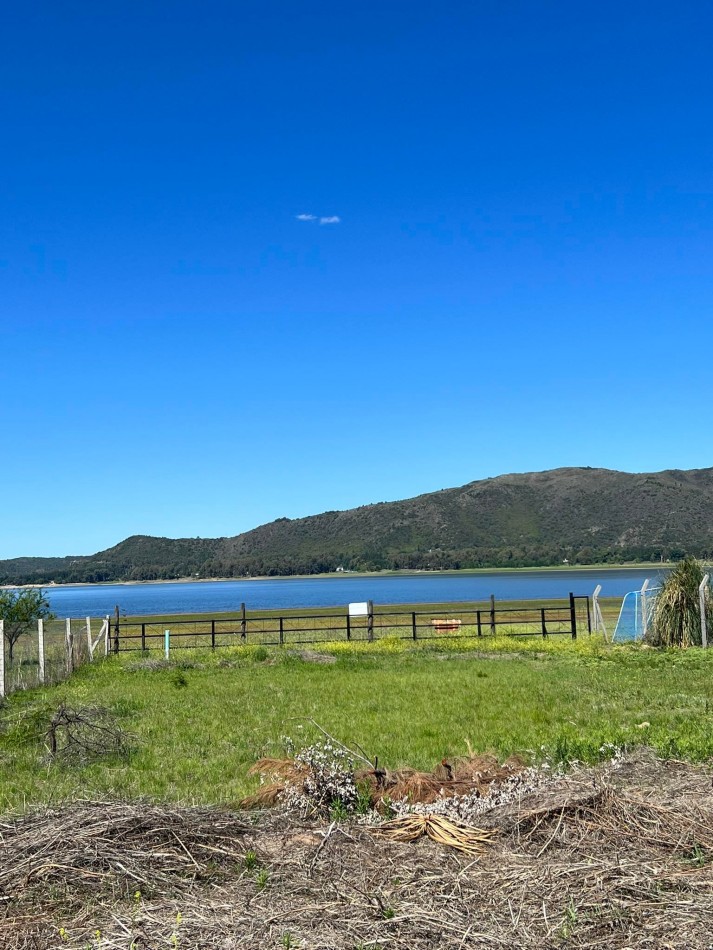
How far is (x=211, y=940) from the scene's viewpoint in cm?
466

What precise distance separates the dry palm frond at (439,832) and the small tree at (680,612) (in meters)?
21.3

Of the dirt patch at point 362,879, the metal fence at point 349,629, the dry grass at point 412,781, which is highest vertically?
the dirt patch at point 362,879

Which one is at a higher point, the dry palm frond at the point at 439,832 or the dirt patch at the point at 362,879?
the dirt patch at the point at 362,879

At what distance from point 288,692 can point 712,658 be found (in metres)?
11.7

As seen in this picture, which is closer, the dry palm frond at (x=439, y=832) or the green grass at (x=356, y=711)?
the dry palm frond at (x=439, y=832)

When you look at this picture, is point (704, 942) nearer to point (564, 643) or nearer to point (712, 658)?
point (712, 658)

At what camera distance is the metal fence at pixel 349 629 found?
32531mm

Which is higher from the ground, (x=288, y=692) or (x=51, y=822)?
(x=51, y=822)

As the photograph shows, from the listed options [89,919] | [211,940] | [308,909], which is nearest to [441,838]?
[308,909]

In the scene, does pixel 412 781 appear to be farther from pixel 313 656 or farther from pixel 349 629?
pixel 349 629

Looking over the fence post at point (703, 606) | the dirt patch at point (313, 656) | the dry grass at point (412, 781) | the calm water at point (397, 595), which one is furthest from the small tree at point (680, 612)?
the calm water at point (397, 595)

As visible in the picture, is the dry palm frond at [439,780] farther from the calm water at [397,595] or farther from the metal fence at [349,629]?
the calm water at [397,595]

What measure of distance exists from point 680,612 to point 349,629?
1315 centimetres

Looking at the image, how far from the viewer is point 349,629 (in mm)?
33531
